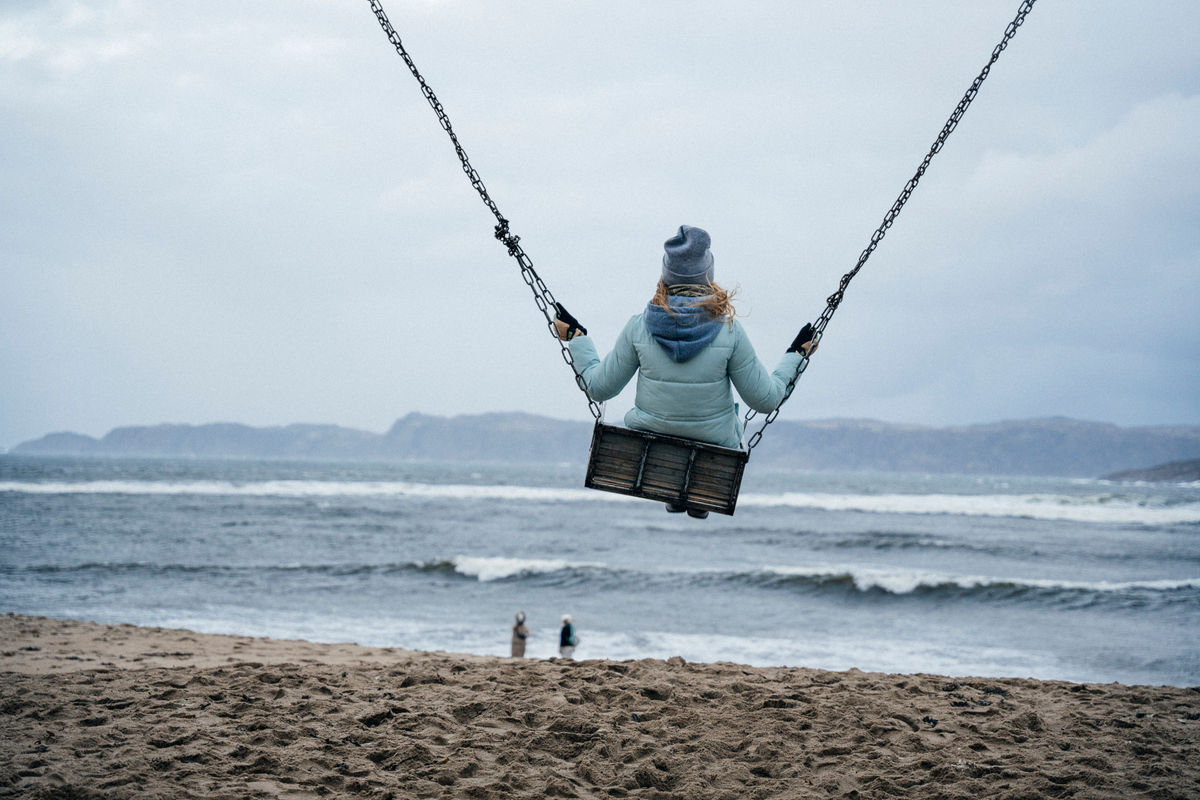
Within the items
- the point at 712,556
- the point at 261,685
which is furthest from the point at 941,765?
the point at 712,556

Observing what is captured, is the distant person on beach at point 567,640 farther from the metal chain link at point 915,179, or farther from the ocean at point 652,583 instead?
the metal chain link at point 915,179

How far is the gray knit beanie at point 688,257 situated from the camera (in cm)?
429

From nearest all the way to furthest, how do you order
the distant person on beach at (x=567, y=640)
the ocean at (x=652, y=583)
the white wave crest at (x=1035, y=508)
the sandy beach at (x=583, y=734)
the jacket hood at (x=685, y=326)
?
the jacket hood at (x=685, y=326), the sandy beach at (x=583, y=734), the distant person on beach at (x=567, y=640), the ocean at (x=652, y=583), the white wave crest at (x=1035, y=508)

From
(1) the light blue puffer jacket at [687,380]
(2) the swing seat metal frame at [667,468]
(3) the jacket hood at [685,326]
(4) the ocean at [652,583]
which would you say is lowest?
(4) the ocean at [652,583]

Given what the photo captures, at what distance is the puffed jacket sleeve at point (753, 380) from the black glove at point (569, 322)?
0.85 m

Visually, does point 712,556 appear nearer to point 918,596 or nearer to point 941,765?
point 918,596

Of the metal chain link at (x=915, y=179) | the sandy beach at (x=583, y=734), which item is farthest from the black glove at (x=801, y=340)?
the sandy beach at (x=583, y=734)

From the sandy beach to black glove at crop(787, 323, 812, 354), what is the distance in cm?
238

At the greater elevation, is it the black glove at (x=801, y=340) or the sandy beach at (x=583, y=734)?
the black glove at (x=801, y=340)

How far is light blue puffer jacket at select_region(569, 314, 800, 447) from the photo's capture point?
14.2 feet

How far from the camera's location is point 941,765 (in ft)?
16.3

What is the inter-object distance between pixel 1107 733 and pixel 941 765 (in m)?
1.55

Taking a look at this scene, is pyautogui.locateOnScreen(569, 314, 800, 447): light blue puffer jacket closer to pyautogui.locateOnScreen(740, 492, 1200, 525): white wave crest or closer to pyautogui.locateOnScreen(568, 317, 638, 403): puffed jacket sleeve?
pyautogui.locateOnScreen(568, 317, 638, 403): puffed jacket sleeve

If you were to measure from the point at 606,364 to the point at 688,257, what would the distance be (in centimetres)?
71
